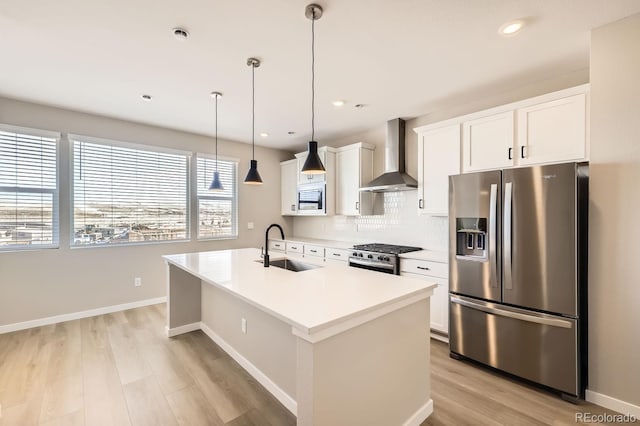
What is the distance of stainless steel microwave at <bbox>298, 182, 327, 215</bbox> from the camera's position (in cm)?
465

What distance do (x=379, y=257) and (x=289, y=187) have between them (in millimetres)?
2561

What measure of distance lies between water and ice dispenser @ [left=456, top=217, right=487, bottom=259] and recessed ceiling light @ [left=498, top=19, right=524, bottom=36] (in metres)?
1.41

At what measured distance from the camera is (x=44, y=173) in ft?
11.4

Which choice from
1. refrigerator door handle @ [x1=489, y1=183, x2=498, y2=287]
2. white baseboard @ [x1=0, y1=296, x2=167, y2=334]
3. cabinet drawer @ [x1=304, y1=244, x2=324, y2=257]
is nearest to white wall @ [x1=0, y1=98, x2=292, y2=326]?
white baseboard @ [x1=0, y1=296, x2=167, y2=334]

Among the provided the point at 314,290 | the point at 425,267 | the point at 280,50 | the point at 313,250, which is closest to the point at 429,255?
the point at 425,267

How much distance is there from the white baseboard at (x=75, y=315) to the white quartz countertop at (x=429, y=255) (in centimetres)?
363

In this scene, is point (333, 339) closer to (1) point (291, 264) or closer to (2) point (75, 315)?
(1) point (291, 264)

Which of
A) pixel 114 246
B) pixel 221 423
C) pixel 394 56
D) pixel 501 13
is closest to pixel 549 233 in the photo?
pixel 501 13

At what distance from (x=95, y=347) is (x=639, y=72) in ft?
16.6

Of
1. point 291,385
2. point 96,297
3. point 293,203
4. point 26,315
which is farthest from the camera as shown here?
point 293,203

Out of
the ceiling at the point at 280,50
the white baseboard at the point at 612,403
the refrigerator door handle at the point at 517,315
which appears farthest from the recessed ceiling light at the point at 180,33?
the white baseboard at the point at 612,403

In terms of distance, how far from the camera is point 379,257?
349 cm

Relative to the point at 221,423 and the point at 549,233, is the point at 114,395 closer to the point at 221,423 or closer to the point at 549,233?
the point at 221,423

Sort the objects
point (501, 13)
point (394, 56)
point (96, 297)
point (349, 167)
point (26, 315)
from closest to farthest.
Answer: point (501, 13) < point (394, 56) < point (26, 315) < point (96, 297) < point (349, 167)
